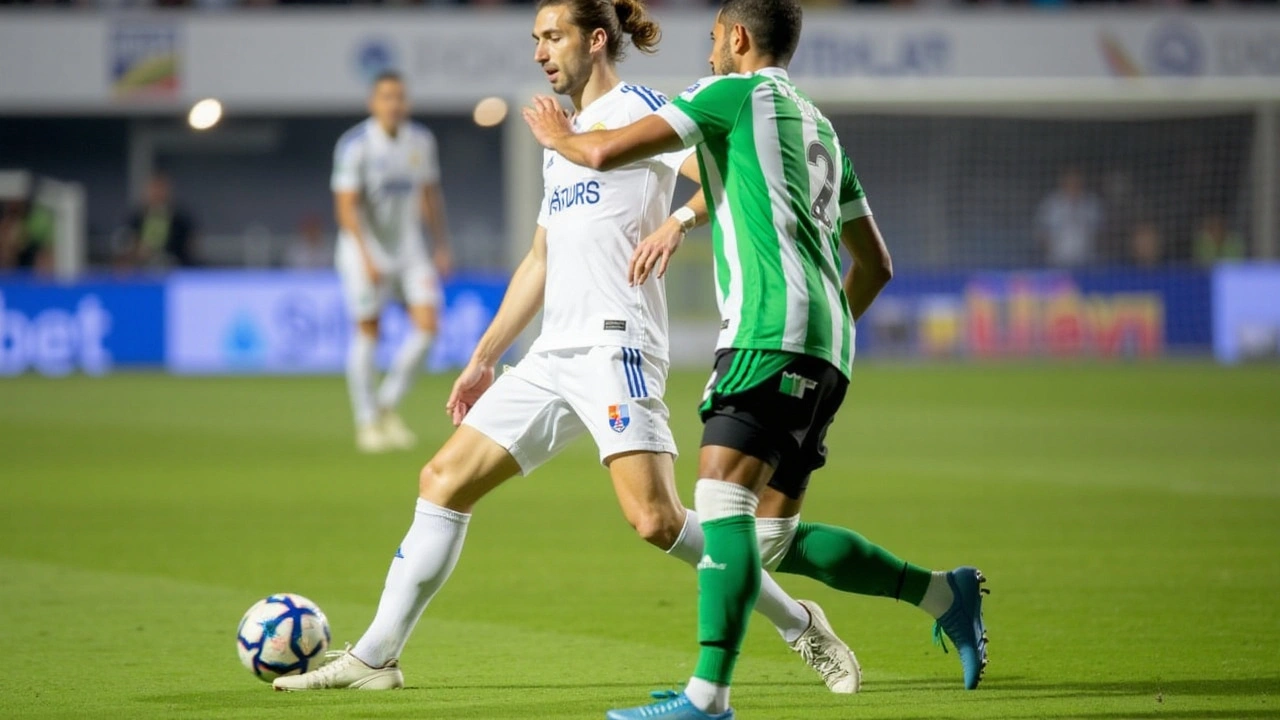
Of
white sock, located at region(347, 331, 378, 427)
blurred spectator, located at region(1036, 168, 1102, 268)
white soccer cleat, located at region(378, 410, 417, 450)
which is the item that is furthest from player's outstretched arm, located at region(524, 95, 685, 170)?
blurred spectator, located at region(1036, 168, 1102, 268)

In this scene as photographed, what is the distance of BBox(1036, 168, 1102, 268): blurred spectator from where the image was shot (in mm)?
25656

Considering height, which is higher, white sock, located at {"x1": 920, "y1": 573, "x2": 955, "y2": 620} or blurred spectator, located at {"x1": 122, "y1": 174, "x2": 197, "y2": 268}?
blurred spectator, located at {"x1": 122, "y1": 174, "x2": 197, "y2": 268}

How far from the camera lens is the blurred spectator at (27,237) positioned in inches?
1078

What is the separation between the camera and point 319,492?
11.2 meters

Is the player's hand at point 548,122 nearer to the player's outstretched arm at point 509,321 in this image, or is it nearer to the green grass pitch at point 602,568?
the player's outstretched arm at point 509,321

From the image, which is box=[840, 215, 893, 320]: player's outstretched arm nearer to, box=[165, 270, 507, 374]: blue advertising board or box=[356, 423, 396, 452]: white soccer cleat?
box=[356, 423, 396, 452]: white soccer cleat

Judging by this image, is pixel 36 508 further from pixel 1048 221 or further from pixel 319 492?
pixel 1048 221

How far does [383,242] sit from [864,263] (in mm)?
9181

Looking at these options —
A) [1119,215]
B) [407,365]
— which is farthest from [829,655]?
[1119,215]

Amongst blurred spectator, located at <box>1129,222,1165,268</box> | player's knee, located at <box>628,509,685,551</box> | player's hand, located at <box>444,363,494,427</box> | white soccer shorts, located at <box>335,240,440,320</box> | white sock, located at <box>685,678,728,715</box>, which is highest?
→ blurred spectator, located at <box>1129,222,1165,268</box>

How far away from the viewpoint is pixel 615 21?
5559 millimetres

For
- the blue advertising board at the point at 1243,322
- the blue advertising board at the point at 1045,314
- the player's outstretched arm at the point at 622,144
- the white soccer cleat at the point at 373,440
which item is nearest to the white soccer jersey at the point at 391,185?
the white soccer cleat at the point at 373,440

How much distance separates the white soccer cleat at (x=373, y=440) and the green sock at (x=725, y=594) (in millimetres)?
9222

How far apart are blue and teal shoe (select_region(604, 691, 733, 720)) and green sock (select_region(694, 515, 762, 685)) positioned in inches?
3.2
